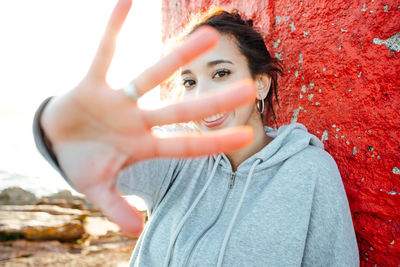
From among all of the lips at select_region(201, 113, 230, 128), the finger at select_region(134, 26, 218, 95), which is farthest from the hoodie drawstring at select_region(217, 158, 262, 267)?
the finger at select_region(134, 26, 218, 95)

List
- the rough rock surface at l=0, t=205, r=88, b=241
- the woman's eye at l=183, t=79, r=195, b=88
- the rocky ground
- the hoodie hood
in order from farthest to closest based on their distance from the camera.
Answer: the rough rock surface at l=0, t=205, r=88, b=241 → the rocky ground → the woman's eye at l=183, t=79, r=195, b=88 → the hoodie hood

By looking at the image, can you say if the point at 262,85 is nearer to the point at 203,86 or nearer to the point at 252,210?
the point at 203,86

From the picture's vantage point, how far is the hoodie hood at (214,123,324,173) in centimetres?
117

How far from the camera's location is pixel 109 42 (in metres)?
0.54

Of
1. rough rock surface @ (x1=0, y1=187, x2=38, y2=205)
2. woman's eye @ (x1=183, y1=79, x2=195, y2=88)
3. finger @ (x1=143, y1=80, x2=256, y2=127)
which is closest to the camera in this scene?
finger @ (x1=143, y1=80, x2=256, y2=127)

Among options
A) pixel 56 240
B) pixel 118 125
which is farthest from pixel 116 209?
pixel 56 240

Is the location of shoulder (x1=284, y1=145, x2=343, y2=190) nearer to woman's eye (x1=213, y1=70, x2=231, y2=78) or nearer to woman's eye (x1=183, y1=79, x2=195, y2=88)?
woman's eye (x1=213, y1=70, x2=231, y2=78)

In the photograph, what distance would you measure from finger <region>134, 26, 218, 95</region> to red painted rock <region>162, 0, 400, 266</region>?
898 millimetres

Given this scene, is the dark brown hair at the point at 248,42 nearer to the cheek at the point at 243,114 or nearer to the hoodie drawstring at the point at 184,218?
the cheek at the point at 243,114

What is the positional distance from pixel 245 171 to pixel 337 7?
866mm

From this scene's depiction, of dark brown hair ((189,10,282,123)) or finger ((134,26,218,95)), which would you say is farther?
dark brown hair ((189,10,282,123))

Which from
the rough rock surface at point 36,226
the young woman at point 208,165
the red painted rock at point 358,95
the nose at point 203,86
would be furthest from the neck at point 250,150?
the rough rock surface at point 36,226

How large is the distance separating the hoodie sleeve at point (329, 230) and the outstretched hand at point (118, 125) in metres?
0.71

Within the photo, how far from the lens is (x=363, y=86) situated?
3.71ft
